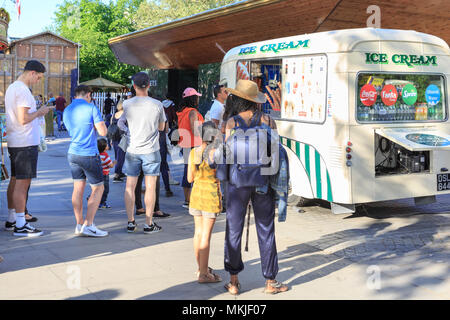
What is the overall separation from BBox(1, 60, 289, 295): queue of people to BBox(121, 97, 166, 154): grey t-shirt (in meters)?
0.01

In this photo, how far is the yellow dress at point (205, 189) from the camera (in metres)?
4.99

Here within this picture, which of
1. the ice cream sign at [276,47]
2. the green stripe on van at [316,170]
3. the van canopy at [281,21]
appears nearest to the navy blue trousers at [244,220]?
the green stripe on van at [316,170]

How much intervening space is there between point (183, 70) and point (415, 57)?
15928 mm

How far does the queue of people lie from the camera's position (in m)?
4.77

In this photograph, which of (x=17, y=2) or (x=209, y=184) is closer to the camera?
(x=209, y=184)

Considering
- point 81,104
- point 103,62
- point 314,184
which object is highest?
point 103,62

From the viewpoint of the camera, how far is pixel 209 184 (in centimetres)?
504

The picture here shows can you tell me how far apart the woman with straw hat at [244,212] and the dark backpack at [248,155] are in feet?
0.22

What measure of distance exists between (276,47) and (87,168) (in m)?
3.82

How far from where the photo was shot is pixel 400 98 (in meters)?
7.97

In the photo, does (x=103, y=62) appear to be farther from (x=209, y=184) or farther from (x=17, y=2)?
(x=209, y=184)

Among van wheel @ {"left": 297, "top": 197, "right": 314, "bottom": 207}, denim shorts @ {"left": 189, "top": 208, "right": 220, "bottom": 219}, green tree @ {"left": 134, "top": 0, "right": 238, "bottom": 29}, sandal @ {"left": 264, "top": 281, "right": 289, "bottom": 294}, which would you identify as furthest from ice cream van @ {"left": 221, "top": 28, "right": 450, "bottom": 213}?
green tree @ {"left": 134, "top": 0, "right": 238, "bottom": 29}

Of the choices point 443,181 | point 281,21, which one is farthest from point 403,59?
point 281,21
